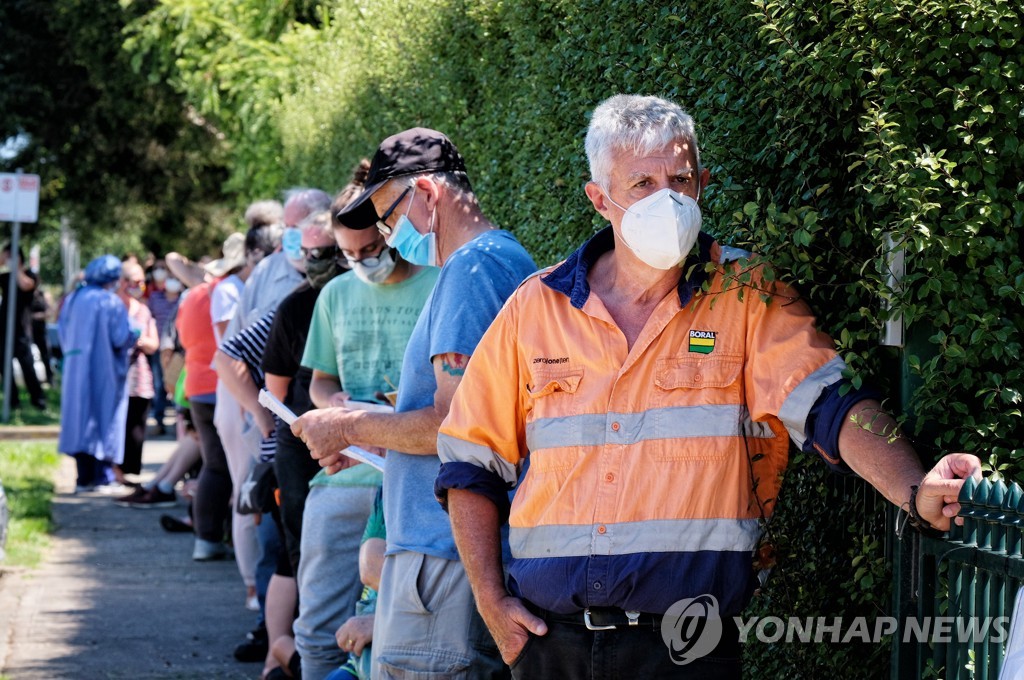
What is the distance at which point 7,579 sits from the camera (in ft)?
29.0

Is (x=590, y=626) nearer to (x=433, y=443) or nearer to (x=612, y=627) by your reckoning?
(x=612, y=627)

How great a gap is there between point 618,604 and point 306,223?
11.6 ft

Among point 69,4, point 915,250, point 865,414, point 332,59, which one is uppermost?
point 69,4

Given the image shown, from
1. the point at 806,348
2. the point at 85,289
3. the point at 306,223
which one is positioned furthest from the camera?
the point at 85,289

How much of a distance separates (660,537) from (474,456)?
1.79 ft

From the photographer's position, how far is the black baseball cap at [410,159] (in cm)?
399

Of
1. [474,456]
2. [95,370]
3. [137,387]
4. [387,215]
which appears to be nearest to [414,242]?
[387,215]

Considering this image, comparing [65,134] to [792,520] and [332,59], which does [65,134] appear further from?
[792,520]

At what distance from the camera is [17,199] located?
663 inches

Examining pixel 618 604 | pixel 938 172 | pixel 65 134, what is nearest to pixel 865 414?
pixel 938 172

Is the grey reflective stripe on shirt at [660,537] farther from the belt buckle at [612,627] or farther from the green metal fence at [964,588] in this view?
the green metal fence at [964,588]

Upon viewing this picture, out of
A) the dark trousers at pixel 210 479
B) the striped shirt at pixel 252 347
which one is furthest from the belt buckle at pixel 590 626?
the dark trousers at pixel 210 479

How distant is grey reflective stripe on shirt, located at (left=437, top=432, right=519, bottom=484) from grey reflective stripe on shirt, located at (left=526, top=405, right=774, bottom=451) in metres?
0.30

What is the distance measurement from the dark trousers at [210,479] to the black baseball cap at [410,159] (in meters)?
5.29
